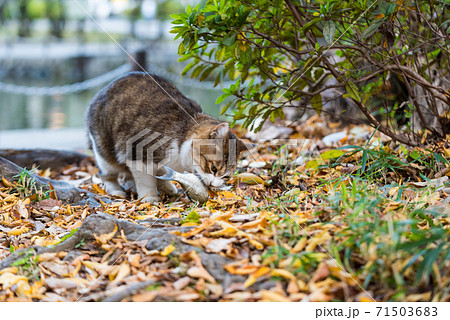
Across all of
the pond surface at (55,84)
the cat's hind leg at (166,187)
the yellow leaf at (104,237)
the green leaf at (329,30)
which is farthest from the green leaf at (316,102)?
the pond surface at (55,84)

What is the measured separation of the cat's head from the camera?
3.28 metres

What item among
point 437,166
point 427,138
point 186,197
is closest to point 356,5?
point 437,166

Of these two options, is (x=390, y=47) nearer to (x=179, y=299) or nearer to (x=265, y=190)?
(x=265, y=190)

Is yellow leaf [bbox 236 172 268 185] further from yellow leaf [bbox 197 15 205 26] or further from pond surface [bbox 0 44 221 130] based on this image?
pond surface [bbox 0 44 221 130]

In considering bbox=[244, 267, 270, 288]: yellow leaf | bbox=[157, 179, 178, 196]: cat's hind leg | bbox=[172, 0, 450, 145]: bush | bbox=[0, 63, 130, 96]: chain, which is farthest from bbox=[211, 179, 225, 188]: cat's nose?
bbox=[0, 63, 130, 96]: chain

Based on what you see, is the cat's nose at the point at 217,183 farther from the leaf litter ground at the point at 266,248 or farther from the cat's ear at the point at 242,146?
the cat's ear at the point at 242,146

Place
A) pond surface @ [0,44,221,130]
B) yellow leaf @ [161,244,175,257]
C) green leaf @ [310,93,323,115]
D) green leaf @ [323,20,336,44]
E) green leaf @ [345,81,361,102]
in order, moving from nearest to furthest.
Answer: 1. yellow leaf @ [161,244,175,257]
2. green leaf @ [323,20,336,44]
3. green leaf @ [345,81,361,102]
4. green leaf @ [310,93,323,115]
5. pond surface @ [0,44,221,130]

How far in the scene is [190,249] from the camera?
2049mm

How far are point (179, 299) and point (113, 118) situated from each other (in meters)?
2.29

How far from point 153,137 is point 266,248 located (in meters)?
1.76

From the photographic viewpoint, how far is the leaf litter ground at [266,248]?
1.70 meters

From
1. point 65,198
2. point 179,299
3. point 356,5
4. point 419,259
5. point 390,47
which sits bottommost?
point 65,198

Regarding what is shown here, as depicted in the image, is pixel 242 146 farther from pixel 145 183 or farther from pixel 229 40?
pixel 229 40

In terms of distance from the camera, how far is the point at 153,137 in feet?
11.6
